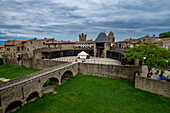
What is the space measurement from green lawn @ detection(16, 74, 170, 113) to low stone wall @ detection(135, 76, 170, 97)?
85 centimetres

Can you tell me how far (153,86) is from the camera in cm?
1684

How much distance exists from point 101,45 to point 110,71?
1691cm

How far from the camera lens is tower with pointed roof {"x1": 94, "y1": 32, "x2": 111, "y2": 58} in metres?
37.7

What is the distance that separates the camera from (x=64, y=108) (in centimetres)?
1341

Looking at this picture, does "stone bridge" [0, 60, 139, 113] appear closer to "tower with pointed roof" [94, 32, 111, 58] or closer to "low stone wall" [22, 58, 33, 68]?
"low stone wall" [22, 58, 33, 68]

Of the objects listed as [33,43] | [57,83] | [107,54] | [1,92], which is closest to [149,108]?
[57,83]

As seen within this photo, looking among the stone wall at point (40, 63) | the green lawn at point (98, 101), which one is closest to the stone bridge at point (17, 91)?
the green lawn at point (98, 101)

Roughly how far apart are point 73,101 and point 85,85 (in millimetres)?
5593

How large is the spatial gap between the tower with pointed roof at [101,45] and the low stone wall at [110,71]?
13860mm

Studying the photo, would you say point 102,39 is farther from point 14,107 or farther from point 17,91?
point 14,107

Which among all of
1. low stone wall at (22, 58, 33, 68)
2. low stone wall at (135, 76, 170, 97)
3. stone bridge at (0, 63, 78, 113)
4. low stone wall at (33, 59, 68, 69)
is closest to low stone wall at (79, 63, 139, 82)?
low stone wall at (135, 76, 170, 97)

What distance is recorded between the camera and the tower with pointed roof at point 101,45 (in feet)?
124

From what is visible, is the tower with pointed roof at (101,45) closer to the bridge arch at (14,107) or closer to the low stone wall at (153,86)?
the low stone wall at (153,86)

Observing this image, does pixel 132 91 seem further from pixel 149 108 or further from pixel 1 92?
pixel 1 92
